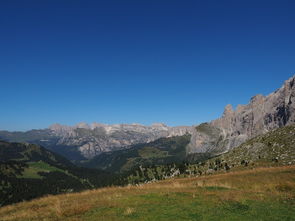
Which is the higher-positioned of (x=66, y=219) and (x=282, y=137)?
(x=282, y=137)

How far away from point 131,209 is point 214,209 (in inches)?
257

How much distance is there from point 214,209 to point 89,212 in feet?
32.6

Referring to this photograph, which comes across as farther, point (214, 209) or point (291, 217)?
point (214, 209)

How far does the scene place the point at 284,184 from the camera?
2891 cm

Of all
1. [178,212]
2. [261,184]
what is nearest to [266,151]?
[261,184]

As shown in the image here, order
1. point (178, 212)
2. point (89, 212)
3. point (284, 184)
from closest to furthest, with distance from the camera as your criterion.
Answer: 1. point (178, 212)
2. point (89, 212)
3. point (284, 184)

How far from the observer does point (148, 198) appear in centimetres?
2361

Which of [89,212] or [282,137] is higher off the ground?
[282,137]

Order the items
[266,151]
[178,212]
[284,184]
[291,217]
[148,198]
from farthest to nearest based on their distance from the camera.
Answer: [266,151] → [284,184] → [148,198] → [178,212] → [291,217]

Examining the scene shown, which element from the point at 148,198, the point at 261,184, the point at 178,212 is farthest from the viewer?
the point at 261,184

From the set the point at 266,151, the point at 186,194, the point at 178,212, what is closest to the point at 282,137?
the point at 266,151

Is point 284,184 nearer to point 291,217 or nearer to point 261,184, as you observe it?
point 261,184

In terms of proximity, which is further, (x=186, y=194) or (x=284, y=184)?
(x=284, y=184)

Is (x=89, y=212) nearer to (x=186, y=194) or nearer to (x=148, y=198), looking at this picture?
(x=148, y=198)
